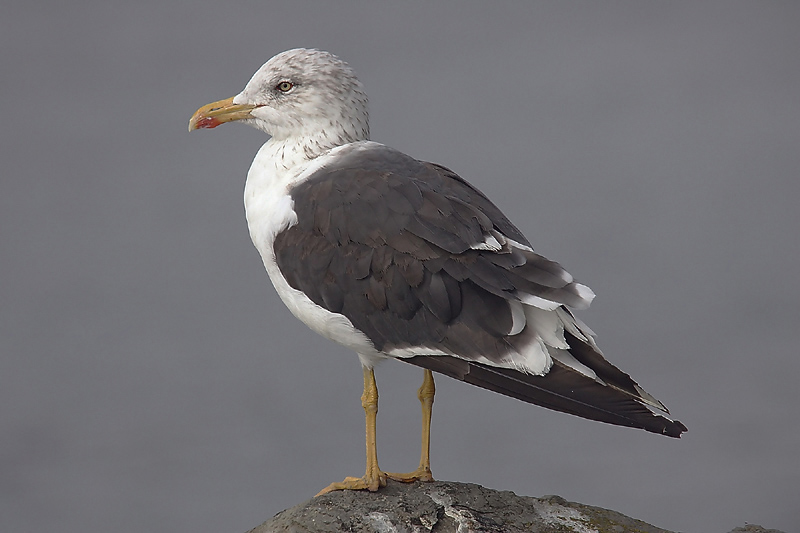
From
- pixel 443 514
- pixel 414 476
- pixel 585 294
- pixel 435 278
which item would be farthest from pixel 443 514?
pixel 585 294

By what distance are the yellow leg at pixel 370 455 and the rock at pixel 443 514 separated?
0.12ft

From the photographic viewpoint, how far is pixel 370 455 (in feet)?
16.2

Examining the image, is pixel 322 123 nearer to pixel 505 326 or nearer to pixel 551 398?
pixel 505 326

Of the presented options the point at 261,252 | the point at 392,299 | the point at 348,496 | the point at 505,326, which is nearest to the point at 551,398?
the point at 505,326

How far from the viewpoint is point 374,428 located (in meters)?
4.97

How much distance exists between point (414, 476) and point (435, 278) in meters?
1.10

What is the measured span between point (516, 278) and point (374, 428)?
1032 mm

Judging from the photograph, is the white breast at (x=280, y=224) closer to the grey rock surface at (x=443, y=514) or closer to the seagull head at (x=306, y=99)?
the seagull head at (x=306, y=99)

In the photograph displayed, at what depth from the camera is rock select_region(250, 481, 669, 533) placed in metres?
4.71

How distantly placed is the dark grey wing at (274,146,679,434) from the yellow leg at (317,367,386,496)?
1.36 feet

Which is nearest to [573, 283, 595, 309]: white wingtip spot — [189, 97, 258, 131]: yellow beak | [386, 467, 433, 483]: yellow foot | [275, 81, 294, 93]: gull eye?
[386, 467, 433, 483]: yellow foot

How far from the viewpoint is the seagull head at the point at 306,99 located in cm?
491

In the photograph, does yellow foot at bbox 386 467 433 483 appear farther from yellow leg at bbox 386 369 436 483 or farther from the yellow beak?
the yellow beak

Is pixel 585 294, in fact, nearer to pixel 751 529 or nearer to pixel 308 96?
pixel 308 96
